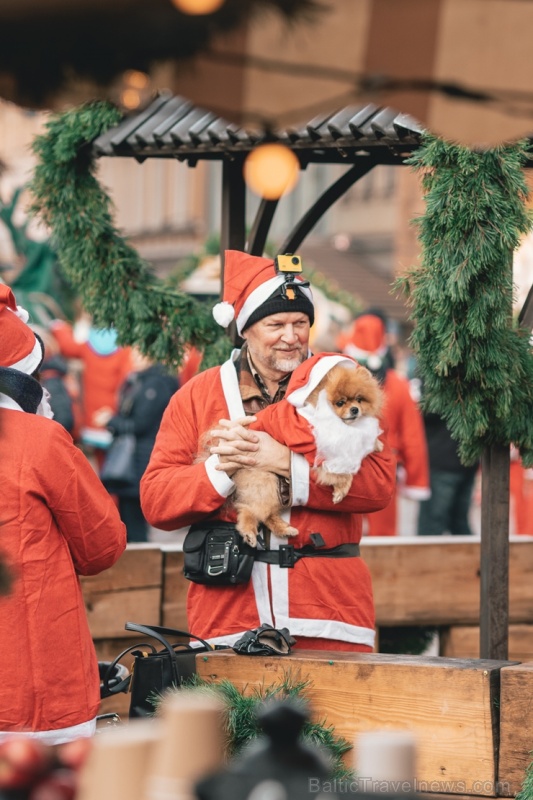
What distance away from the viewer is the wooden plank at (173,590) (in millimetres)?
6105

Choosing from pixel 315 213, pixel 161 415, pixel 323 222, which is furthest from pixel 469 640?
pixel 323 222

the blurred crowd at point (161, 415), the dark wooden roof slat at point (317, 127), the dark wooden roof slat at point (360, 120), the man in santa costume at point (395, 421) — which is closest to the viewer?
the dark wooden roof slat at point (360, 120)

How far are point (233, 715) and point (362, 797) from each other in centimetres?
165

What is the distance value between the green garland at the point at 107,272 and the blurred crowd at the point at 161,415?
7.56 ft

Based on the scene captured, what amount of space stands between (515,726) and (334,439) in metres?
1.08

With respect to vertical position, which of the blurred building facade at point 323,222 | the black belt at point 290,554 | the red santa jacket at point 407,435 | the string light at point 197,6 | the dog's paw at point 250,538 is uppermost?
the blurred building facade at point 323,222

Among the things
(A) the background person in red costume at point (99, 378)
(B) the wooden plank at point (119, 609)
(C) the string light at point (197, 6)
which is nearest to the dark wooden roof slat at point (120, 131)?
(B) the wooden plank at point (119, 609)

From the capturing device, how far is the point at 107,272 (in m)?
6.11

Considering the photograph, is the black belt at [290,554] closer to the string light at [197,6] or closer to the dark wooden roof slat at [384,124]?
the dark wooden roof slat at [384,124]

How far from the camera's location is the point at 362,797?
1.92 m

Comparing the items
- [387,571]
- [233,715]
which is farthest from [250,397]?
[387,571]

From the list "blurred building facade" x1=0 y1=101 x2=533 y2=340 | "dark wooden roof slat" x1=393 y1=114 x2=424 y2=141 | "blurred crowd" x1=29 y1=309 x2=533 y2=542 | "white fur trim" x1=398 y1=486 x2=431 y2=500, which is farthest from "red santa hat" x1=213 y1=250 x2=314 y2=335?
"blurred building facade" x1=0 y1=101 x2=533 y2=340

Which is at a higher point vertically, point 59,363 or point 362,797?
point 59,363

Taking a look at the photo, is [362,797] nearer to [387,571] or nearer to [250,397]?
[250,397]
